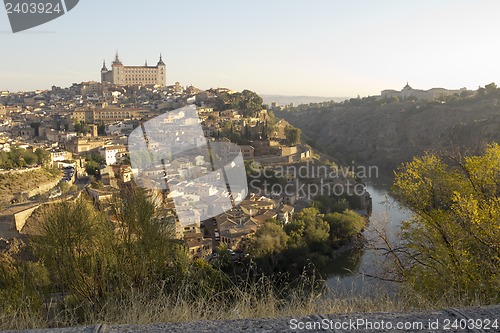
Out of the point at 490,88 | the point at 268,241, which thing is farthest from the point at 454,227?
the point at 490,88

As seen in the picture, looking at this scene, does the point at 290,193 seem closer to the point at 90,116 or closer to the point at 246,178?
the point at 246,178

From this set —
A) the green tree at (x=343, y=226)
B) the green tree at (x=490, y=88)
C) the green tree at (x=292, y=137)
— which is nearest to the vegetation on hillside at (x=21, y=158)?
the green tree at (x=343, y=226)

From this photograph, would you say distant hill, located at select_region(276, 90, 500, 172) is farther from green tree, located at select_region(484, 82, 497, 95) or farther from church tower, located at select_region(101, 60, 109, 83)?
church tower, located at select_region(101, 60, 109, 83)

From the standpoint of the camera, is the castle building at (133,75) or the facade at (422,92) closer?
the castle building at (133,75)

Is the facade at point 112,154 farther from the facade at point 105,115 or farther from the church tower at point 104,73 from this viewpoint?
the church tower at point 104,73

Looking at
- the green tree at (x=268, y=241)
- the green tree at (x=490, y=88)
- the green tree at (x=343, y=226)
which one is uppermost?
the green tree at (x=490, y=88)

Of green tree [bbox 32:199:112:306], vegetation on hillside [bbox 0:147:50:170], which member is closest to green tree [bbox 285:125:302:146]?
vegetation on hillside [bbox 0:147:50:170]

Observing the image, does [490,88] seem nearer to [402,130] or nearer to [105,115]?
[402,130]
